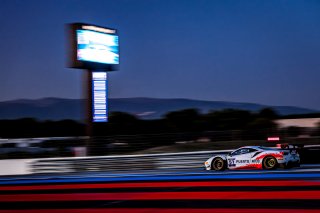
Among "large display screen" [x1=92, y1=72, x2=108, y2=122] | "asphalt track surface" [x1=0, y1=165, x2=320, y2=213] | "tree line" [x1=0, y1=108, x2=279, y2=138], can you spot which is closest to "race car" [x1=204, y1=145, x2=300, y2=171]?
"asphalt track surface" [x1=0, y1=165, x2=320, y2=213]

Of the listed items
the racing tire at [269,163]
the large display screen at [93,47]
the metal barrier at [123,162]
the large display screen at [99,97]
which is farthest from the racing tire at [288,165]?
the large display screen at [93,47]

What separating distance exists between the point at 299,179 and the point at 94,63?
651 inches

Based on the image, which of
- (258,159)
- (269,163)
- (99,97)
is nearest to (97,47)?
(99,97)

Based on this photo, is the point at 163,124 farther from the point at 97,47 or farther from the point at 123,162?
the point at 123,162

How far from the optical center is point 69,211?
9711mm

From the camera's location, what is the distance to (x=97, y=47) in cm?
2803

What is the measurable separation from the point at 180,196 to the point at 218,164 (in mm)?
7636

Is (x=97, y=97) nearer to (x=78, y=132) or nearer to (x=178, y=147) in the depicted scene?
(x=178, y=147)

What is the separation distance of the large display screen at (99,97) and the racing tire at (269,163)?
496 inches

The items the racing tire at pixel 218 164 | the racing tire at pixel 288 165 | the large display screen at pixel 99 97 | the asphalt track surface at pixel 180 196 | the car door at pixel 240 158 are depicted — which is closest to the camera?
the asphalt track surface at pixel 180 196

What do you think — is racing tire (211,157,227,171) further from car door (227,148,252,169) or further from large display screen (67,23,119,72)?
large display screen (67,23,119,72)

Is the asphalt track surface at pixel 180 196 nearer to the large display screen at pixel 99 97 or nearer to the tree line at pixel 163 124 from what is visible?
the large display screen at pixel 99 97

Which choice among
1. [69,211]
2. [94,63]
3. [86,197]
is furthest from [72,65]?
[69,211]

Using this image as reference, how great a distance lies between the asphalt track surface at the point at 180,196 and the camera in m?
9.25
